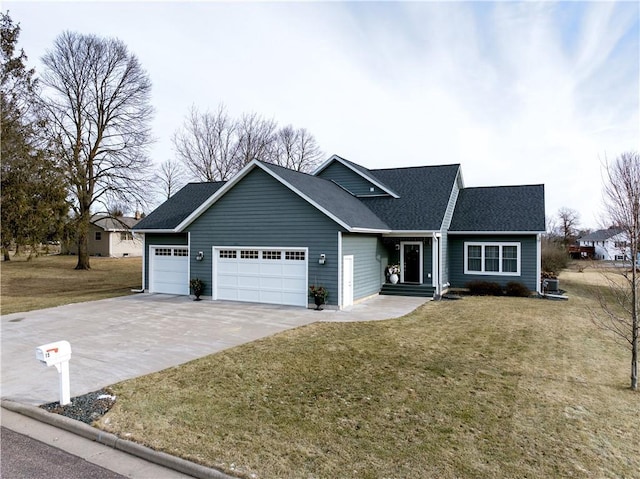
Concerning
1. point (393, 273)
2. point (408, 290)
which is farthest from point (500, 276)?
point (393, 273)

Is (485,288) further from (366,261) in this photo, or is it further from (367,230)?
(367,230)

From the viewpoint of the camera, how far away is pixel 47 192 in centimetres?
1722

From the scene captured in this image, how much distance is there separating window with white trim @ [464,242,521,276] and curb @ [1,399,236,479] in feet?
55.1

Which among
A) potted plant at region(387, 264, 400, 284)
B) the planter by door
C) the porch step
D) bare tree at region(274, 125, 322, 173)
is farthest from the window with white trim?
bare tree at region(274, 125, 322, 173)

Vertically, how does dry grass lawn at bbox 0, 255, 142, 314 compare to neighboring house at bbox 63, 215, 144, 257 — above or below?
below

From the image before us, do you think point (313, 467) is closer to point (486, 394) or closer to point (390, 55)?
point (486, 394)

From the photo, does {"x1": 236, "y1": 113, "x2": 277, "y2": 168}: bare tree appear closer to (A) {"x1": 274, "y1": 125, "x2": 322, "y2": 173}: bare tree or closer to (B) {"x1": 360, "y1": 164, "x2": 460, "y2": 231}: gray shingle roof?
(A) {"x1": 274, "y1": 125, "x2": 322, "y2": 173}: bare tree

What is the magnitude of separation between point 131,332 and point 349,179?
13.5m

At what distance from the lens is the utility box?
5.46 meters

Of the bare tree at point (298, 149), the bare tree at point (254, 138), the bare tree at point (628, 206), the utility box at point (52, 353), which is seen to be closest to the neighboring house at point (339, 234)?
the bare tree at point (628, 206)

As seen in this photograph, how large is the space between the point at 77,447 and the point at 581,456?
5.63m

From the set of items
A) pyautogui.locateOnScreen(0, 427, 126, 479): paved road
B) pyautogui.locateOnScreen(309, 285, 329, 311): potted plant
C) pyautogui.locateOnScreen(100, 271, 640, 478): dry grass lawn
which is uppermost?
pyautogui.locateOnScreen(309, 285, 329, 311): potted plant

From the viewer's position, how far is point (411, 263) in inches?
706

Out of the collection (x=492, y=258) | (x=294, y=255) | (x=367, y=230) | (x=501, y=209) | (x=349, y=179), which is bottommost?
(x=492, y=258)
